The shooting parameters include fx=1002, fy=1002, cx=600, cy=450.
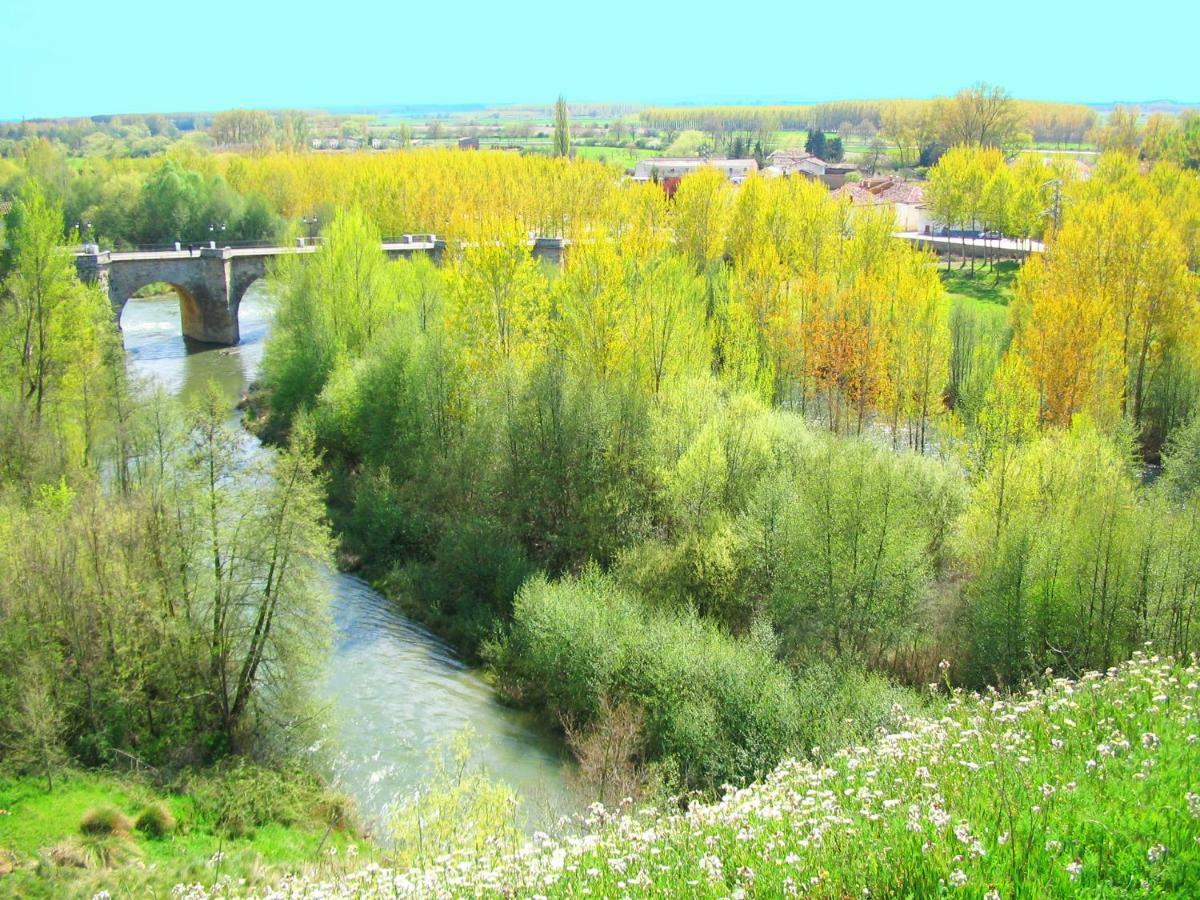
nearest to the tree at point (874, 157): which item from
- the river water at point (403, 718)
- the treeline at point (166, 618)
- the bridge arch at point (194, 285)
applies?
the bridge arch at point (194, 285)

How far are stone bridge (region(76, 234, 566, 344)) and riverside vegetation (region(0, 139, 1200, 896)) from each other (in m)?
16.9

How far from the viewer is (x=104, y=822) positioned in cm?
1758

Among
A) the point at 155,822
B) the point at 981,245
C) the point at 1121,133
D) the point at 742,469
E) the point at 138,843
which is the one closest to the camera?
the point at 138,843

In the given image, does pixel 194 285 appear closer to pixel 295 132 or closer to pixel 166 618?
pixel 166 618

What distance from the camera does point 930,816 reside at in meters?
10.3

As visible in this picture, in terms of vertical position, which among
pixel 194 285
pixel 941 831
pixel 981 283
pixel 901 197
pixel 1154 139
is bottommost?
pixel 941 831

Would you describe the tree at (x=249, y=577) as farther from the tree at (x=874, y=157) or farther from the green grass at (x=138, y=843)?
the tree at (x=874, y=157)

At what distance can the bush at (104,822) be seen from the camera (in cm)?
1742

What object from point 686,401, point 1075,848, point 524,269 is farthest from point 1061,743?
point 524,269

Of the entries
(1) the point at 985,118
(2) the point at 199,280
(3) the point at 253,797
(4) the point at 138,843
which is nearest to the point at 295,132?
(1) the point at 985,118

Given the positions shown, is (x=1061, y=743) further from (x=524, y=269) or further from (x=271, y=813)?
(x=524, y=269)

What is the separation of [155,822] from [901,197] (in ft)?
297

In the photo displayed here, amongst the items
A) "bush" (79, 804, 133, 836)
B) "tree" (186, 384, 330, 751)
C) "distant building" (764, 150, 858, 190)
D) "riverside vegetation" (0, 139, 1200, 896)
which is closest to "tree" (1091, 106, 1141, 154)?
"distant building" (764, 150, 858, 190)

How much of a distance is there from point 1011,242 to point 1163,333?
142 ft
